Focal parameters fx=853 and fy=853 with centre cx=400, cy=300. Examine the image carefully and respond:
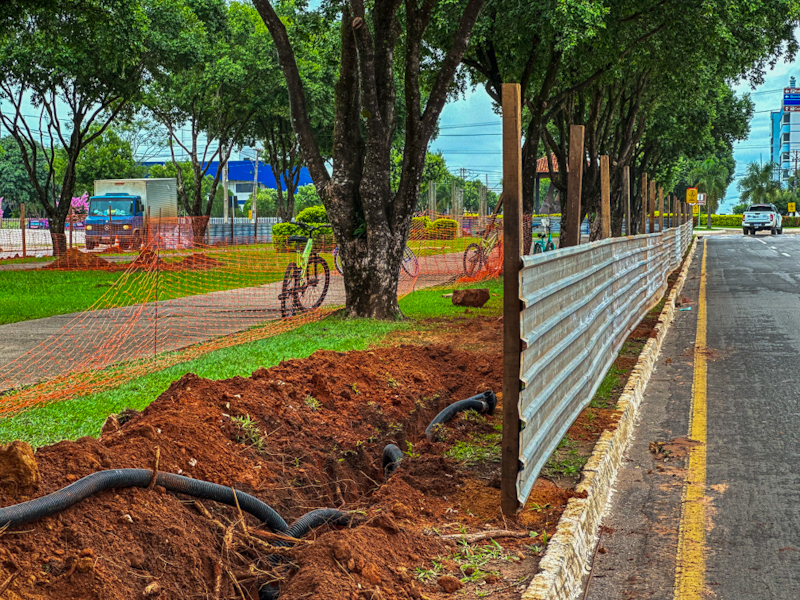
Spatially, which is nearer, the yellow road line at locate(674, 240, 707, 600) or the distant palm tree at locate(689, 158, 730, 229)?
the yellow road line at locate(674, 240, 707, 600)

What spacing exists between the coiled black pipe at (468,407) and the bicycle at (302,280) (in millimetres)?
6381

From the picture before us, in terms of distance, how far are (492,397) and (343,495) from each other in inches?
88.0

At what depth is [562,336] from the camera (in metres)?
5.52

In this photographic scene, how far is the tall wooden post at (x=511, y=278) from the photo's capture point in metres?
4.27

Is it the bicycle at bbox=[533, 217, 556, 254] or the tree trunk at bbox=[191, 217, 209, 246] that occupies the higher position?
the tree trunk at bbox=[191, 217, 209, 246]

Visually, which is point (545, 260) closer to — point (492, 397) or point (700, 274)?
point (492, 397)

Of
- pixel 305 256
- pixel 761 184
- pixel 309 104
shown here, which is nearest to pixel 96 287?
pixel 305 256

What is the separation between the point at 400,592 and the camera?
11.4 ft

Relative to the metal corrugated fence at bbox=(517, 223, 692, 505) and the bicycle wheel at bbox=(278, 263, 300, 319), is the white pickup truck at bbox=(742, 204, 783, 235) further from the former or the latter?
the metal corrugated fence at bbox=(517, 223, 692, 505)

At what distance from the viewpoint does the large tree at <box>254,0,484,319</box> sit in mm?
12422

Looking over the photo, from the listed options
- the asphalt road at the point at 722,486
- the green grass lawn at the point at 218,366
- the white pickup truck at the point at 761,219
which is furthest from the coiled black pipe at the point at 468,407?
the white pickup truck at the point at 761,219

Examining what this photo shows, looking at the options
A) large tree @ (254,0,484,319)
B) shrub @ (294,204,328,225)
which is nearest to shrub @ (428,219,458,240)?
shrub @ (294,204,328,225)

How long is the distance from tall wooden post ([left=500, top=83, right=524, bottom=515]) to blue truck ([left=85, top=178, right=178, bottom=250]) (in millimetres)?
35216

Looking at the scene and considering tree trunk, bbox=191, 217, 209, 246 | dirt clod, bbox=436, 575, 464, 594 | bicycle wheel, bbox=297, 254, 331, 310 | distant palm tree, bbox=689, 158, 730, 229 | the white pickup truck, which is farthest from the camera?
distant palm tree, bbox=689, 158, 730, 229
